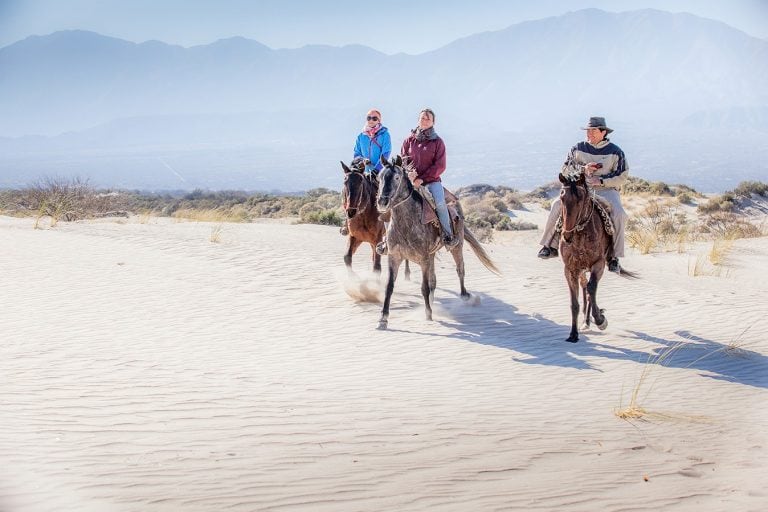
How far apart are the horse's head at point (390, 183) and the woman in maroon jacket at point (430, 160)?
2.50ft

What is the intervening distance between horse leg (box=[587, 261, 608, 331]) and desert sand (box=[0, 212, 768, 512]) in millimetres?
215

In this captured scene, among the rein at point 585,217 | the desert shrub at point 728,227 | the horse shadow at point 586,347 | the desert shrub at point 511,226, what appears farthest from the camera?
the desert shrub at point 511,226

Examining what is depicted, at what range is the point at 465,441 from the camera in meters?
5.54

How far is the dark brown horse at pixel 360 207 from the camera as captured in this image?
404 inches

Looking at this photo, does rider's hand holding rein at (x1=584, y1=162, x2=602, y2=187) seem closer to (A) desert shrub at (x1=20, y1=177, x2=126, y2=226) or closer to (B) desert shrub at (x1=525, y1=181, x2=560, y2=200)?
(A) desert shrub at (x1=20, y1=177, x2=126, y2=226)

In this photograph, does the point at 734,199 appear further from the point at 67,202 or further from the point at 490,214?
the point at 67,202

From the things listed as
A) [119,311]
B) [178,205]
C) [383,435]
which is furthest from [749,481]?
[178,205]

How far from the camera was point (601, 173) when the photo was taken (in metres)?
9.28

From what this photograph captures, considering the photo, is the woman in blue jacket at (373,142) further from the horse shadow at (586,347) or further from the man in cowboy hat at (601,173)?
the man in cowboy hat at (601,173)

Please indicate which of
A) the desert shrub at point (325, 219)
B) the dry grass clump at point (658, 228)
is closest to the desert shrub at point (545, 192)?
the dry grass clump at point (658, 228)

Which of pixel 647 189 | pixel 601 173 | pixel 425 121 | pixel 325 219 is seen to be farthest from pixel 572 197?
pixel 647 189

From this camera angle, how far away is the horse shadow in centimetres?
808

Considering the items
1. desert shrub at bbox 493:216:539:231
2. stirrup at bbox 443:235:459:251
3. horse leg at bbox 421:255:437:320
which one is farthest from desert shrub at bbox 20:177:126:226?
desert shrub at bbox 493:216:539:231

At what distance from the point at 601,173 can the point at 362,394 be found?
465 centimetres
